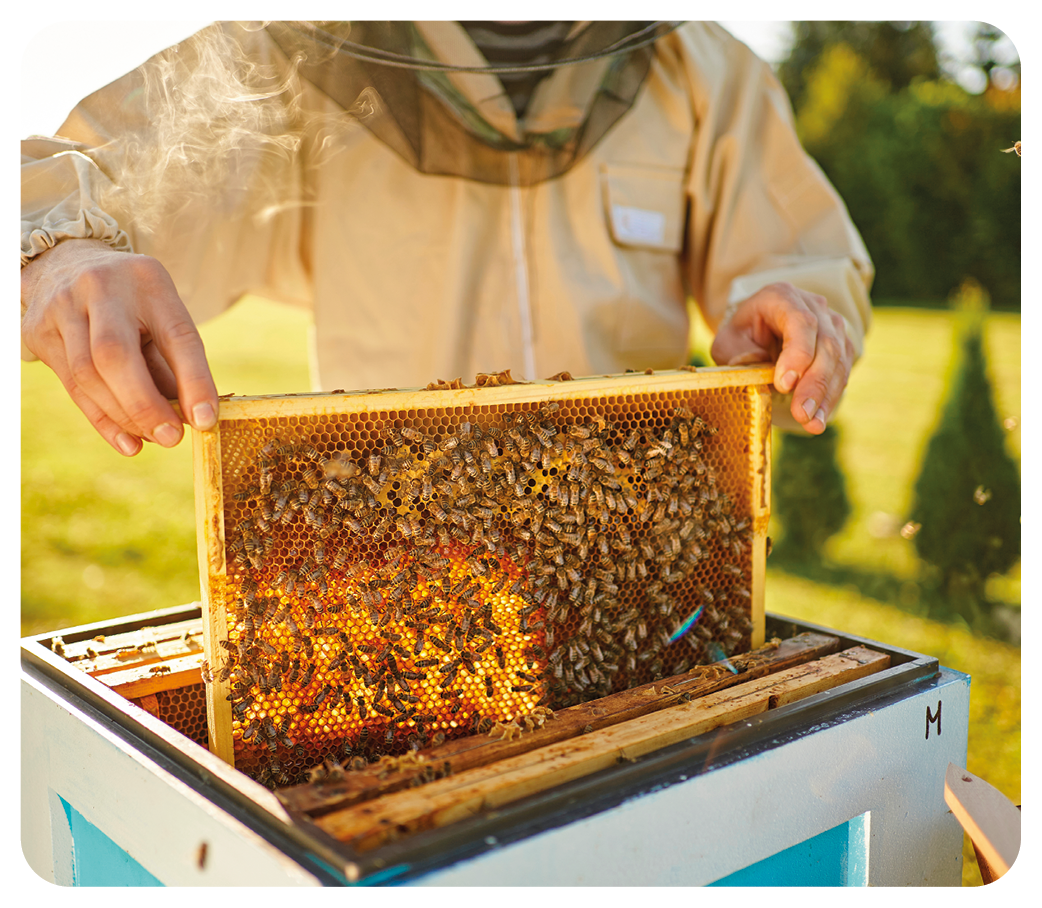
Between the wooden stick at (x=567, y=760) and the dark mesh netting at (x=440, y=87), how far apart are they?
179 centimetres

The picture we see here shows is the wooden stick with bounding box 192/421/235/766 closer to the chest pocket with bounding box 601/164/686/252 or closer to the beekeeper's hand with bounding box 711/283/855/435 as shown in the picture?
the beekeeper's hand with bounding box 711/283/855/435

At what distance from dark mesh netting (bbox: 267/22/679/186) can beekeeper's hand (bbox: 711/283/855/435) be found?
82 centimetres

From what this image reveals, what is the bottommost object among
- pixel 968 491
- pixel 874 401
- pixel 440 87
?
pixel 968 491

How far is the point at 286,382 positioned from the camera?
11.6 metres

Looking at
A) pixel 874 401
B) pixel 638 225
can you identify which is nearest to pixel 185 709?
pixel 638 225

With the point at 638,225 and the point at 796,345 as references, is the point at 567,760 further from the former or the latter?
the point at 638,225

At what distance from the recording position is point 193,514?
9.90 m

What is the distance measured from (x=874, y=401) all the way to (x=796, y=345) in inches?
422

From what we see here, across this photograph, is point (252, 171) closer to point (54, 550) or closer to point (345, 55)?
point (345, 55)

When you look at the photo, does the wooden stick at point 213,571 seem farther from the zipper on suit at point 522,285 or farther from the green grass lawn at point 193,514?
the green grass lawn at point 193,514

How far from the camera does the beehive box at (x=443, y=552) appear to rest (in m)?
1.82

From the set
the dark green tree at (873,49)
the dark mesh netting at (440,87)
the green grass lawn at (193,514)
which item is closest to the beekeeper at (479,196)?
the dark mesh netting at (440,87)

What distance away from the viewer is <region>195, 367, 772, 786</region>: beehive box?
182cm

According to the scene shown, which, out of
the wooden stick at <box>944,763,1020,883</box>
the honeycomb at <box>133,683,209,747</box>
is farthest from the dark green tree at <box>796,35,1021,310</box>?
the honeycomb at <box>133,683,209,747</box>
